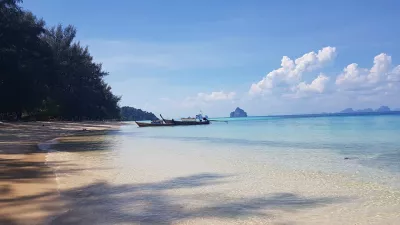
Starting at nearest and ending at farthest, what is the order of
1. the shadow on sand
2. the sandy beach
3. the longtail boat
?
the sandy beach → the shadow on sand → the longtail boat

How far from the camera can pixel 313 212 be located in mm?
6582

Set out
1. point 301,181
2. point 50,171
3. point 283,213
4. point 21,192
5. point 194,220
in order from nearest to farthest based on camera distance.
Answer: point 194,220 → point 283,213 → point 21,192 → point 301,181 → point 50,171

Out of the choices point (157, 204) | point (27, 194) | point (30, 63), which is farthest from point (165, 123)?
point (157, 204)

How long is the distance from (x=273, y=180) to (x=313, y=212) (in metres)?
3.50

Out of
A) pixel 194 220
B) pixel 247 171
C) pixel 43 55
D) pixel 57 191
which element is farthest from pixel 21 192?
pixel 43 55

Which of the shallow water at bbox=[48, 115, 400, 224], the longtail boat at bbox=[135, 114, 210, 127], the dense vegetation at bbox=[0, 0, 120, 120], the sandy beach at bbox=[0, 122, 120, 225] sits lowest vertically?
the shallow water at bbox=[48, 115, 400, 224]

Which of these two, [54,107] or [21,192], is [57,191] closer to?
[21,192]

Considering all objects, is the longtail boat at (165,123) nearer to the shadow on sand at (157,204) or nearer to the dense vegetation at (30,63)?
the dense vegetation at (30,63)

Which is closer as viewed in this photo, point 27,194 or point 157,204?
point 157,204

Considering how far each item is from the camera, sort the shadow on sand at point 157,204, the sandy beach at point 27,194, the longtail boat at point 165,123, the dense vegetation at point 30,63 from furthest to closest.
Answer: the longtail boat at point 165,123 < the dense vegetation at point 30,63 < the shadow on sand at point 157,204 < the sandy beach at point 27,194

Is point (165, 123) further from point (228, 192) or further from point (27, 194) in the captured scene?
point (27, 194)

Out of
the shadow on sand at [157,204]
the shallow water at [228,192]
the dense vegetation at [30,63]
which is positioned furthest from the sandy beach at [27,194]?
the dense vegetation at [30,63]

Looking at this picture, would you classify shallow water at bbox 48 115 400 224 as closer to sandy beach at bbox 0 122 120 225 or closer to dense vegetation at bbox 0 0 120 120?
sandy beach at bbox 0 122 120 225

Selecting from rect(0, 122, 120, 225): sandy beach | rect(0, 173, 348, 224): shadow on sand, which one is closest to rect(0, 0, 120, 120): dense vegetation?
rect(0, 122, 120, 225): sandy beach
